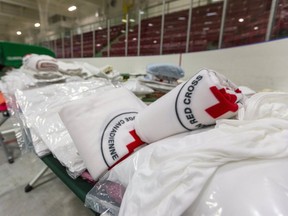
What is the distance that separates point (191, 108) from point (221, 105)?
2.9 inches

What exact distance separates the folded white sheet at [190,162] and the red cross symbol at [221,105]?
70 millimetres

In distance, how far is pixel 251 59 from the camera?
5.55ft

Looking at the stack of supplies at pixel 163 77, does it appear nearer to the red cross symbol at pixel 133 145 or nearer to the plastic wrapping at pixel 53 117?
the plastic wrapping at pixel 53 117

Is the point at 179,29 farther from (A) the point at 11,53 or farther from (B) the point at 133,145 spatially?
(B) the point at 133,145

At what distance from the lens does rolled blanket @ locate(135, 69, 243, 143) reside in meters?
0.46

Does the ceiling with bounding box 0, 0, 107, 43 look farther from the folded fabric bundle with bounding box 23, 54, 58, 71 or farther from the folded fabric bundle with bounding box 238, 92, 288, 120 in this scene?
the folded fabric bundle with bounding box 238, 92, 288, 120

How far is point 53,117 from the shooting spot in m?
0.93

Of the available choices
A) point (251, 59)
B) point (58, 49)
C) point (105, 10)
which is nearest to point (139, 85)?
point (251, 59)

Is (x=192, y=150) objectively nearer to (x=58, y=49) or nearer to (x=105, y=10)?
(x=105, y=10)

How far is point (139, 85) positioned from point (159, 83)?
147mm

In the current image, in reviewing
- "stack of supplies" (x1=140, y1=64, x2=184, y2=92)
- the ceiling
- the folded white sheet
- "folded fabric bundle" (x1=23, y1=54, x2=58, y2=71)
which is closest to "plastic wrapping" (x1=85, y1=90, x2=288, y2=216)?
the folded white sheet

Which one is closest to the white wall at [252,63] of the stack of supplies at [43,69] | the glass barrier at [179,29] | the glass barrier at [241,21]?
the glass barrier at [179,29]

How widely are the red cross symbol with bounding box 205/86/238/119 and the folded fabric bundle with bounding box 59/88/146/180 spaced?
0.23 meters

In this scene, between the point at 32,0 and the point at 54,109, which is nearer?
the point at 54,109
